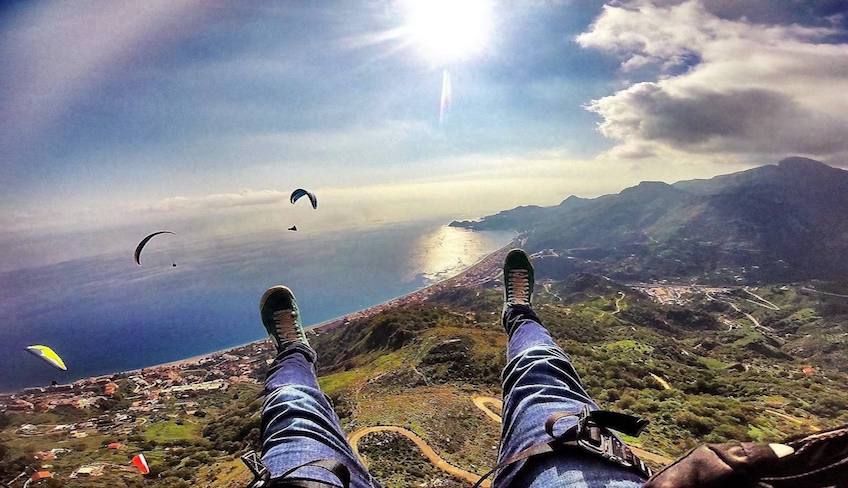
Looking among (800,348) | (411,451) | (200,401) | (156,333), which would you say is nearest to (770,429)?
(411,451)

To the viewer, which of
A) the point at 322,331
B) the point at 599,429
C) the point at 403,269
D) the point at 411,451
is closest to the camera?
the point at 599,429

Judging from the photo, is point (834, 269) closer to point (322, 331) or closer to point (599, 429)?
point (322, 331)

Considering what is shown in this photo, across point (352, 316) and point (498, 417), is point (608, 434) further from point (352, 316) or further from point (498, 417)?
point (352, 316)

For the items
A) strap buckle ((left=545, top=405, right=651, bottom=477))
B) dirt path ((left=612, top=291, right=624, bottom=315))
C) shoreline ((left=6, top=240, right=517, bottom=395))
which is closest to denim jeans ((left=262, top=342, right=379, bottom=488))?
strap buckle ((left=545, top=405, right=651, bottom=477))

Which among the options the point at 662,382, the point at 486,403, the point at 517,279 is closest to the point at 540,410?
the point at 517,279

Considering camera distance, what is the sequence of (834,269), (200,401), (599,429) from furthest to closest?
(834,269) → (200,401) → (599,429)

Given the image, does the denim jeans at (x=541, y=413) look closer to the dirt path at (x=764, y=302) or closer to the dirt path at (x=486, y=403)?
the dirt path at (x=486, y=403)

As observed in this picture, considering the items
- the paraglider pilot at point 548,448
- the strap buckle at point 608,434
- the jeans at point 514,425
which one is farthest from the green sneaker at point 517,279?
the strap buckle at point 608,434

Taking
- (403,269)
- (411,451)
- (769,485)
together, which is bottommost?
(403,269)
